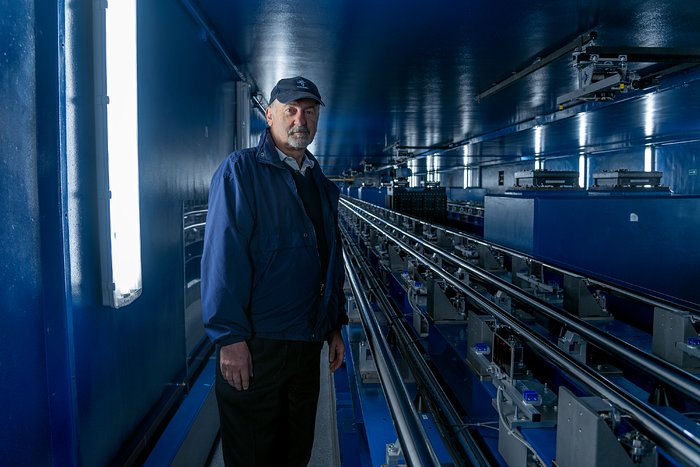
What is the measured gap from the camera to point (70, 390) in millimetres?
1737

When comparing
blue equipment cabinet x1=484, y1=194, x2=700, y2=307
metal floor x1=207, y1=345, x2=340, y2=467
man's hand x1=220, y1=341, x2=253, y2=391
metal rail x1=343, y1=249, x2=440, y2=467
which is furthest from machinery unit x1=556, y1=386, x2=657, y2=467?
blue equipment cabinet x1=484, y1=194, x2=700, y2=307

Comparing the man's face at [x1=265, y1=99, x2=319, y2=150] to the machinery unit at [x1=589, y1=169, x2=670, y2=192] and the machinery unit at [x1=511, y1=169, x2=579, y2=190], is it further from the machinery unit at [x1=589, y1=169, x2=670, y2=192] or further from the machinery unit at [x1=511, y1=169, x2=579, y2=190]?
the machinery unit at [x1=511, y1=169, x2=579, y2=190]

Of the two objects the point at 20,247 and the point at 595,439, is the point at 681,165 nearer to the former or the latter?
the point at 595,439

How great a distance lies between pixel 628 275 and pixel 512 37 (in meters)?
2.52

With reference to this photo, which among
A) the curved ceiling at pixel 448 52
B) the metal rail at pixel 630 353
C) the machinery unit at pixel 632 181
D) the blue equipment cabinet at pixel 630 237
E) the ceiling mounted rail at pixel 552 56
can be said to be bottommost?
the metal rail at pixel 630 353

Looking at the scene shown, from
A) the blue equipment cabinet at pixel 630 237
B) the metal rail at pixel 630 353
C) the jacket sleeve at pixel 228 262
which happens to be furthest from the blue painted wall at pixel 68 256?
the blue equipment cabinet at pixel 630 237

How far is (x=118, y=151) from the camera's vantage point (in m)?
2.10

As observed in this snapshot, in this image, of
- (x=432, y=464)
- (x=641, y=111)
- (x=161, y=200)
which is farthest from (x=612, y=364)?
(x=641, y=111)

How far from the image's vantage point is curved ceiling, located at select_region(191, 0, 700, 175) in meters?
4.28

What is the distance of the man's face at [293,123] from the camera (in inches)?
80.6

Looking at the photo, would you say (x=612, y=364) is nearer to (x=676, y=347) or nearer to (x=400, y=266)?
(x=676, y=347)

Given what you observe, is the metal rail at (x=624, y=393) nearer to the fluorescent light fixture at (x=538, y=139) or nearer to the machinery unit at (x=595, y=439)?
the machinery unit at (x=595, y=439)

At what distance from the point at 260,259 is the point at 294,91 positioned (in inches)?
26.5

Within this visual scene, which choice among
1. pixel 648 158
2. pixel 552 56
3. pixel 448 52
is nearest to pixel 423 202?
pixel 448 52
